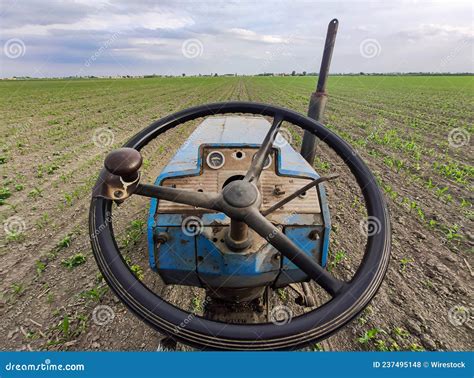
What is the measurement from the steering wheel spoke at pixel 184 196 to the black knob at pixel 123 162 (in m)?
0.10

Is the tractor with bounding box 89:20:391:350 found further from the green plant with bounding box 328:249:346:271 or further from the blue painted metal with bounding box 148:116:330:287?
the green plant with bounding box 328:249:346:271

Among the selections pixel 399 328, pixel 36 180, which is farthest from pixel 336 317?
pixel 36 180

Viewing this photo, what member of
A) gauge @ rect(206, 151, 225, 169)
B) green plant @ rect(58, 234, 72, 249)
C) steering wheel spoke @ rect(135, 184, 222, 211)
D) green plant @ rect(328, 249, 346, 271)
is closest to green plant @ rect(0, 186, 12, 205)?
green plant @ rect(58, 234, 72, 249)

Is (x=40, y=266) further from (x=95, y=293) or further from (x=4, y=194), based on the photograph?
(x=4, y=194)

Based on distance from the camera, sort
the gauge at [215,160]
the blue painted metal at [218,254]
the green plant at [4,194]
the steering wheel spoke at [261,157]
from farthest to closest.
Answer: the green plant at [4,194] → the gauge at [215,160] → the blue painted metal at [218,254] → the steering wheel spoke at [261,157]

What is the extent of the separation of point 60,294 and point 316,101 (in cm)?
316

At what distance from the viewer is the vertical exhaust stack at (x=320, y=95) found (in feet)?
5.64

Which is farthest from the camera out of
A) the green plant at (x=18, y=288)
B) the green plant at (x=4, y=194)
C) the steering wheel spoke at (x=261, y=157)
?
the green plant at (x=4, y=194)

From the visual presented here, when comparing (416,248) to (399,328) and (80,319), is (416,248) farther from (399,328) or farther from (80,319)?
(80,319)

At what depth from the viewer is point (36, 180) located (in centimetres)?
626

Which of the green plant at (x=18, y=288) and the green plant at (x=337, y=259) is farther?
the green plant at (x=337, y=259)

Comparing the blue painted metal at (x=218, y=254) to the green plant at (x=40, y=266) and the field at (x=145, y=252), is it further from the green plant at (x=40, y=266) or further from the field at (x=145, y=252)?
the green plant at (x=40, y=266)

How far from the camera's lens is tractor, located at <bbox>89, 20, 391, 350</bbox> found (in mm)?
880

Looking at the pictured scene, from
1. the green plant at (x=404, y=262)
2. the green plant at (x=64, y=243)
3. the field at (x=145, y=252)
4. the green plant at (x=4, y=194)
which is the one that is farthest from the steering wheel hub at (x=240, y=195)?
the green plant at (x=4, y=194)
